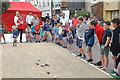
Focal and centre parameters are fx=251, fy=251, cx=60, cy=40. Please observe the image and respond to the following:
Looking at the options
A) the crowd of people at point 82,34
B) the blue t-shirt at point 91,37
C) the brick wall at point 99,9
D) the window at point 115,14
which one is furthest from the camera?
the brick wall at point 99,9

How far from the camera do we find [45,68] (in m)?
7.94

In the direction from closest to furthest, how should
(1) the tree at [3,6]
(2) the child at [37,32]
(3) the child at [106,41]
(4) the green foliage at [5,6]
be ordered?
1. (3) the child at [106,41]
2. (2) the child at [37,32]
3. (1) the tree at [3,6]
4. (4) the green foliage at [5,6]

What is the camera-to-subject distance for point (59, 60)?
9.23 m

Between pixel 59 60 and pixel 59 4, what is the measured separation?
30700mm

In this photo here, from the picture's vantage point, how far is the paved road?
6.98m

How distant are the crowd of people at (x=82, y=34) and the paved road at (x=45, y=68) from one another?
1.79 feet

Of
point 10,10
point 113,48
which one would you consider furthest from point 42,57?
point 10,10

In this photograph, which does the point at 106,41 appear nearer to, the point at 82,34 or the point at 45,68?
the point at 45,68

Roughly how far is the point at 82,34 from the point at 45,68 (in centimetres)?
263

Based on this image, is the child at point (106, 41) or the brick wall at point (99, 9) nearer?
the child at point (106, 41)

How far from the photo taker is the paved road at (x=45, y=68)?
6984mm

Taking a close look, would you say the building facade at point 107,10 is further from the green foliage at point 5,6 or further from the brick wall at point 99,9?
the green foliage at point 5,6

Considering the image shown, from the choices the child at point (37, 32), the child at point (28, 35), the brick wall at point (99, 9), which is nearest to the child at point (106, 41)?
the child at point (37, 32)

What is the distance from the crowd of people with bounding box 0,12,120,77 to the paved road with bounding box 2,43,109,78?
1.79 feet
